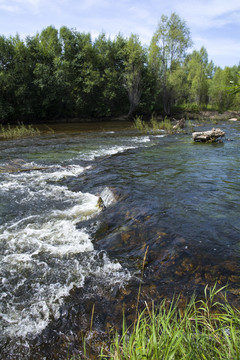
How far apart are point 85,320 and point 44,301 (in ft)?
2.27

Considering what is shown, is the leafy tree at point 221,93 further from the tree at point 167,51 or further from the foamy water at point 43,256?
the foamy water at point 43,256

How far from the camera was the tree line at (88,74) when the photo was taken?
96.0 feet

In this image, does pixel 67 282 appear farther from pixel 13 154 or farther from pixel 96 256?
pixel 13 154

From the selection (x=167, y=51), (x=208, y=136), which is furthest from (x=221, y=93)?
(x=208, y=136)

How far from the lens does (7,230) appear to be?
497 cm

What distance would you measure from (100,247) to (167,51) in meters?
45.6

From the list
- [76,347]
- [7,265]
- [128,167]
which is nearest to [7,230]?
[7,265]

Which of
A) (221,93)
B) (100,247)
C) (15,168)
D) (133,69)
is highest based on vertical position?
(133,69)

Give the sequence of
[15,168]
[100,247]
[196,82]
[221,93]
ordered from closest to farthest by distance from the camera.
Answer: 1. [100,247]
2. [15,168]
3. [196,82]
4. [221,93]

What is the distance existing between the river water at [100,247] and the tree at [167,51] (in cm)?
3754

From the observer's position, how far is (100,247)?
14.5 ft

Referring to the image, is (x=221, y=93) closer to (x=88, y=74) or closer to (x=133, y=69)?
(x=133, y=69)

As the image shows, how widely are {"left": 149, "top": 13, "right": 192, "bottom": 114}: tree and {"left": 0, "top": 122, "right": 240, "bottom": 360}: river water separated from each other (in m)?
37.5

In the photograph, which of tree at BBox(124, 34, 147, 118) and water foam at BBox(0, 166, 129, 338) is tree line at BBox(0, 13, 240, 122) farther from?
water foam at BBox(0, 166, 129, 338)
